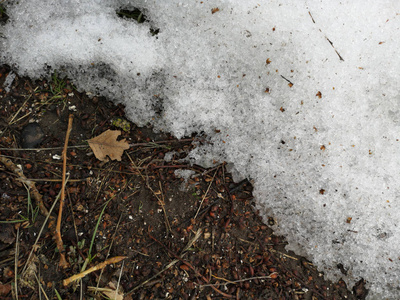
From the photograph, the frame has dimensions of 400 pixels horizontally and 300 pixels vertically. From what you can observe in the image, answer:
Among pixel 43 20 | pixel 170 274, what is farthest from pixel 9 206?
pixel 43 20

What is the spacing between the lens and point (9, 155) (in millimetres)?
2285

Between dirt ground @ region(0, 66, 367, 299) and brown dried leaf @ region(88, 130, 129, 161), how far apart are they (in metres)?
0.07

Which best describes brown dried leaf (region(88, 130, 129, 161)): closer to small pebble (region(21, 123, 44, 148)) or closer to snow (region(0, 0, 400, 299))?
snow (region(0, 0, 400, 299))

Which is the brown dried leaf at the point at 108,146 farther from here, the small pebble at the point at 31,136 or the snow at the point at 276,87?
the small pebble at the point at 31,136

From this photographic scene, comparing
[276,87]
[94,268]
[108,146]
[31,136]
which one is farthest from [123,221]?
[276,87]

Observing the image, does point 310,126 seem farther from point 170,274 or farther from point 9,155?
point 9,155

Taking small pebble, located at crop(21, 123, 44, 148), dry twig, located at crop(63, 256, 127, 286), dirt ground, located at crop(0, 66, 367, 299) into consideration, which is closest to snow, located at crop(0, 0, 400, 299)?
dirt ground, located at crop(0, 66, 367, 299)

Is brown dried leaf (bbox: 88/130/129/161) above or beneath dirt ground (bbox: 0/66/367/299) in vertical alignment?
above

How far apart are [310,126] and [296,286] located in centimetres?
134

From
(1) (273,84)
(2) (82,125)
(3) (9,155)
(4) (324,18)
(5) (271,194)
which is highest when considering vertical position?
(4) (324,18)

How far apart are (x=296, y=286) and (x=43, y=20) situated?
10.1 feet

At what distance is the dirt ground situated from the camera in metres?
2.24

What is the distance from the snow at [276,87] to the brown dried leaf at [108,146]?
0.89 ft

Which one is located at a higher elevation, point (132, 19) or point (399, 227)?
point (132, 19)
